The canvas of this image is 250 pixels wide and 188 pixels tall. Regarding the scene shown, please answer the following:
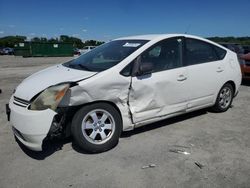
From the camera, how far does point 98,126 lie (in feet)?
12.9

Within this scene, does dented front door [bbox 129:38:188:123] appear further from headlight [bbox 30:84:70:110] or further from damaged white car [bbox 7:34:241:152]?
headlight [bbox 30:84:70:110]

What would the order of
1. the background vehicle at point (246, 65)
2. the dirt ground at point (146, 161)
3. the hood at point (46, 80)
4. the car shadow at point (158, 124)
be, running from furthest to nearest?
the background vehicle at point (246, 65)
the car shadow at point (158, 124)
the hood at point (46, 80)
the dirt ground at point (146, 161)

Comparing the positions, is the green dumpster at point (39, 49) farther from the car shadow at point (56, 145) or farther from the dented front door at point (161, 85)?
the dented front door at point (161, 85)

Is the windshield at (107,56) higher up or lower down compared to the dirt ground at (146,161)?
higher up

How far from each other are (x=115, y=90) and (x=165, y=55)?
122cm

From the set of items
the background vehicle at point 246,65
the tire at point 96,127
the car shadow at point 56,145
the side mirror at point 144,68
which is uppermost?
the side mirror at point 144,68

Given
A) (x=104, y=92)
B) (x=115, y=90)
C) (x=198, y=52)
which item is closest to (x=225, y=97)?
(x=198, y=52)

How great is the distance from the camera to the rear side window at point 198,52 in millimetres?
4969

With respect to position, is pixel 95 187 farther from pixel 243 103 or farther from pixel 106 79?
pixel 243 103

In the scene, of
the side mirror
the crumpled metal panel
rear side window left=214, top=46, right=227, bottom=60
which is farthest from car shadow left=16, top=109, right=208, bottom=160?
rear side window left=214, top=46, right=227, bottom=60

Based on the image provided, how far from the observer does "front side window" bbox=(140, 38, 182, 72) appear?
444cm

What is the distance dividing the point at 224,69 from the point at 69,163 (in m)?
3.60

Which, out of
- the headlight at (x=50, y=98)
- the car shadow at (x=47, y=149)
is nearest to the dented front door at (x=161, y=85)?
the headlight at (x=50, y=98)

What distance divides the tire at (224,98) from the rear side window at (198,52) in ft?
2.28
